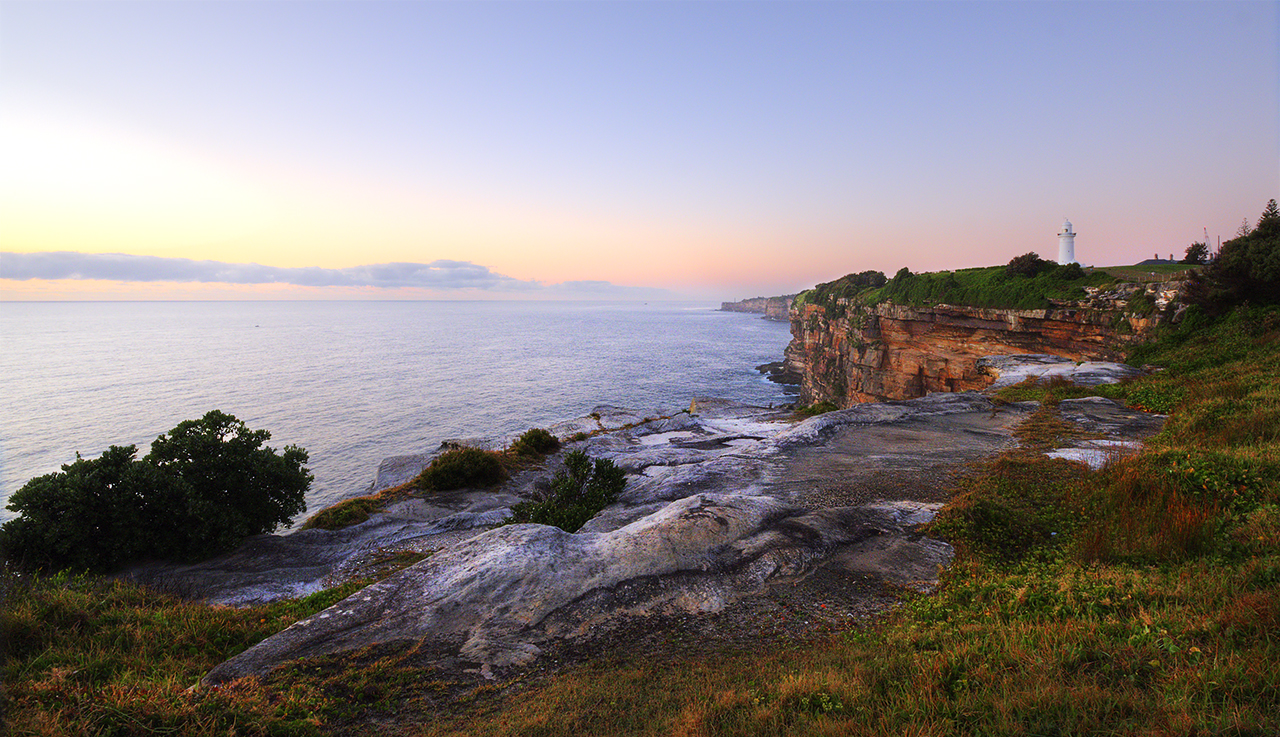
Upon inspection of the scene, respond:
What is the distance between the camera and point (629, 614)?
778cm

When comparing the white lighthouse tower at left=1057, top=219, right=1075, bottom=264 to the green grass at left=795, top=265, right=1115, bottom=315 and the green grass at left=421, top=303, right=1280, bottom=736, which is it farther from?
the green grass at left=421, top=303, right=1280, bottom=736

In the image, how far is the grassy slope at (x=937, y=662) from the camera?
428cm

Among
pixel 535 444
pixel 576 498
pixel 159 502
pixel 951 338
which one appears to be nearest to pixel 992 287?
pixel 951 338

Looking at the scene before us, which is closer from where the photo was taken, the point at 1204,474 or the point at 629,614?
the point at 629,614

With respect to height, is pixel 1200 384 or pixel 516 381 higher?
pixel 1200 384

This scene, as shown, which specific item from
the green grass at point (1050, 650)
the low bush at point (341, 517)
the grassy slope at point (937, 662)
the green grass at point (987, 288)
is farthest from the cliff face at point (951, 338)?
the low bush at point (341, 517)

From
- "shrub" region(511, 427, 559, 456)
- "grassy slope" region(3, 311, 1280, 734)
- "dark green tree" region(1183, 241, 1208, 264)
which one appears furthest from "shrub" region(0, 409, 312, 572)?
"dark green tree" region(1183, 241, 1208, 264)

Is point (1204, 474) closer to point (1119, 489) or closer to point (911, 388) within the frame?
point (1119, 489)

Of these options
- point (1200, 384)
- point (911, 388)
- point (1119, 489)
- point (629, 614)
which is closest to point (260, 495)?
point (629, 614)

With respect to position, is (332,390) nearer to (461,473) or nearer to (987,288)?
(461,473)

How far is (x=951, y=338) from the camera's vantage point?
4191 centimetres

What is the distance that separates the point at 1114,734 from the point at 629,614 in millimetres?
5584

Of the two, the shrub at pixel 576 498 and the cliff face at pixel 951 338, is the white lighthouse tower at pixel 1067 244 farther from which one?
the shrub at pixel 576 498

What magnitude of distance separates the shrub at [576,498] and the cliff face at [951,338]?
105 feet
